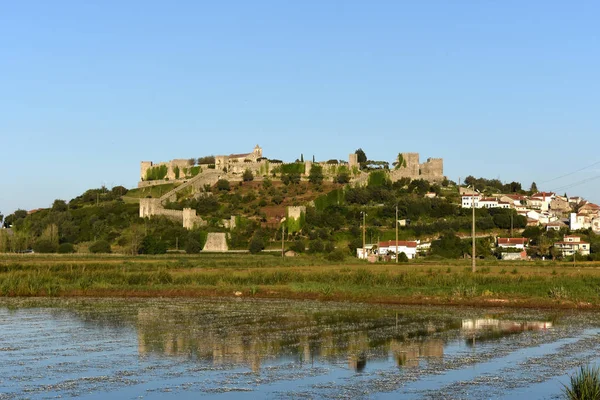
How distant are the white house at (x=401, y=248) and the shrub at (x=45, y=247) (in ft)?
80.5

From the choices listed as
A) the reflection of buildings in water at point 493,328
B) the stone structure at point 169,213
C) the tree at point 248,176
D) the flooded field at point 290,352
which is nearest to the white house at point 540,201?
the tree at point 248,176

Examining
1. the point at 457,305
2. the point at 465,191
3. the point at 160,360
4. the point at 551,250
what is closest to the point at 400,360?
the point at 160,360

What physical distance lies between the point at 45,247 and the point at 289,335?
154ft

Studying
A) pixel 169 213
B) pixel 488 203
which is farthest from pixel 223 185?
pixel 488 203

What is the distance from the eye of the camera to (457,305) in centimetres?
2641

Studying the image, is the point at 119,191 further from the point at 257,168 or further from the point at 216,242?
the point at 216,242

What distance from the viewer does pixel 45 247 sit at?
61.8 m

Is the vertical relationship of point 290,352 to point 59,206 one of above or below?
below

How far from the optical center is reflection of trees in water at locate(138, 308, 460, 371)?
16.2 m

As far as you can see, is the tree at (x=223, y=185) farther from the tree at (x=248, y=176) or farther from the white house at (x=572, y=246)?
the white house at (x=572, y=246)

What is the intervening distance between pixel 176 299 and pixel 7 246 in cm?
3778

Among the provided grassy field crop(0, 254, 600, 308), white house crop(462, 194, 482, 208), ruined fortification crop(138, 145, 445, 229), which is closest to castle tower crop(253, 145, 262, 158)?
ruined fortification crop(138, 145, 445, 229)

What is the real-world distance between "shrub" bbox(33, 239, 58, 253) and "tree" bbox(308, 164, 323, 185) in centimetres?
3097

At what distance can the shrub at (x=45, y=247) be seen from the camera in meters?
61.6
